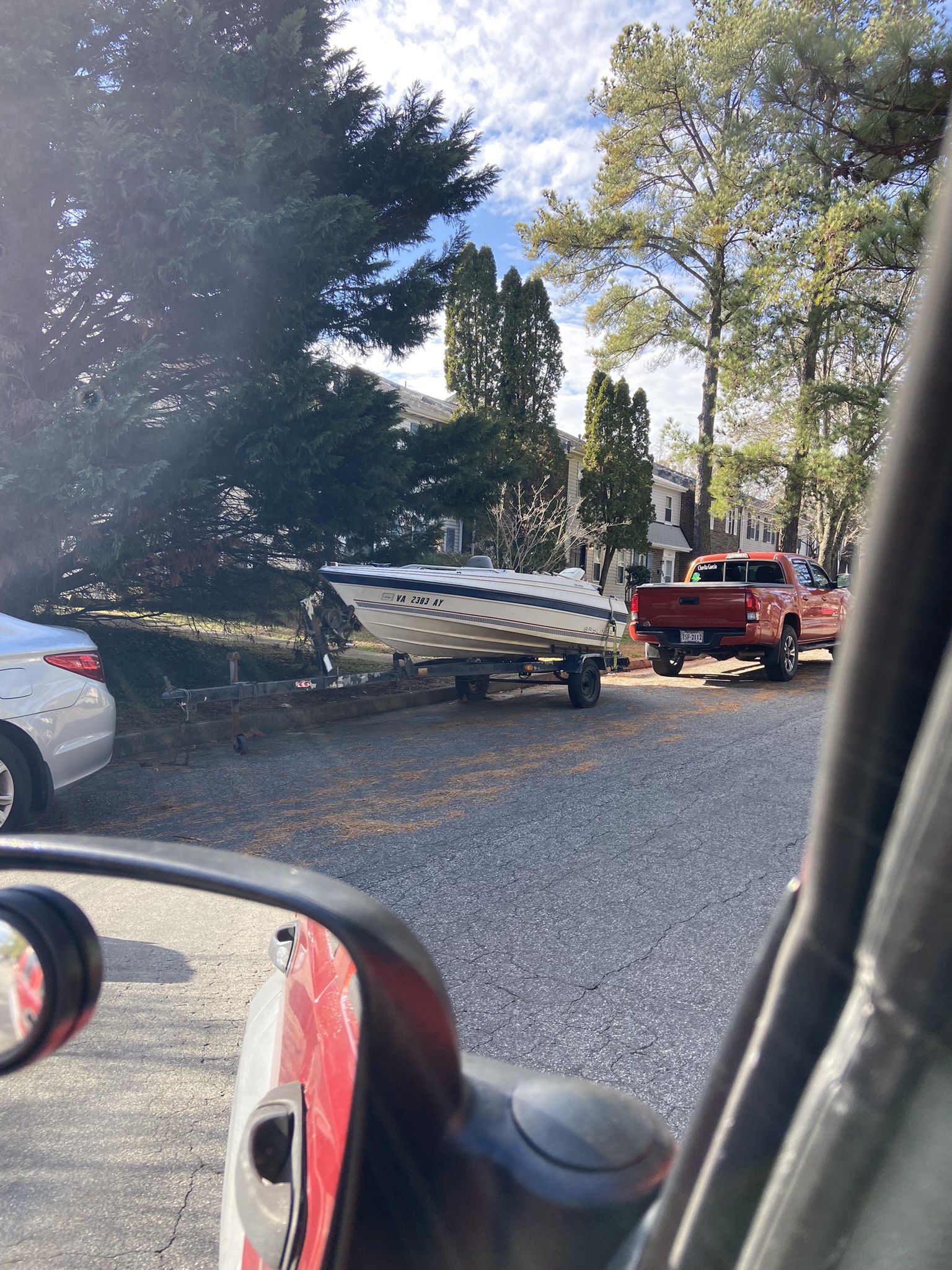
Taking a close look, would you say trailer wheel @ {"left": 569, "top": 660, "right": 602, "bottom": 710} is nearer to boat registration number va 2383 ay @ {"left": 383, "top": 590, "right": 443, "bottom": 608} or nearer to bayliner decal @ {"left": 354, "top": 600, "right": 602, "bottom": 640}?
bayliner decal @ {"left": 354, "top": 600, "right": 602, "bottom": 640}

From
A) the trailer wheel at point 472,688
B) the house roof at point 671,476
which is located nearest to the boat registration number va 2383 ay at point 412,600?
the trailer wheel at point 472,688

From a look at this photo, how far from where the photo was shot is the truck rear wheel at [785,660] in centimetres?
1339

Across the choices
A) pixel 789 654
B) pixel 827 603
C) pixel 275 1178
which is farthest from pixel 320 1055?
pixel 827 603

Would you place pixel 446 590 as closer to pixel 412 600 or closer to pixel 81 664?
pixel 412 600

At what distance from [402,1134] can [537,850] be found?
4546 mm

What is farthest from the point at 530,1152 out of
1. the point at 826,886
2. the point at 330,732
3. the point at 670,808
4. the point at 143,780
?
the point at 330,732

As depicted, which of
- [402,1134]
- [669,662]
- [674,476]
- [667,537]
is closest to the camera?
[402,1134]

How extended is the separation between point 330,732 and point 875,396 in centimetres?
1480

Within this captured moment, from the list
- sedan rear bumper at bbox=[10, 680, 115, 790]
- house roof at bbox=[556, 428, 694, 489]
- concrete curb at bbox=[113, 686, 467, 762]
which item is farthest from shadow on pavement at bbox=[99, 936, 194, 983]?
house roof at bbox=[556, 428, 694, 489]

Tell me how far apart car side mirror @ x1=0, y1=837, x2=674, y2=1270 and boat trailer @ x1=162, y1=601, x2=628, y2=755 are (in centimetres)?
777

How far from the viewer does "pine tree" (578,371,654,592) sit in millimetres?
29688

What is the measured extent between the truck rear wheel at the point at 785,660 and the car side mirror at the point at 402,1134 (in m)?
13.1

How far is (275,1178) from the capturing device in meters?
1.09

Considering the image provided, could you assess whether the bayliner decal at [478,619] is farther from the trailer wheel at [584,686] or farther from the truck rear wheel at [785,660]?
the truck rear wheel at [785,660]
